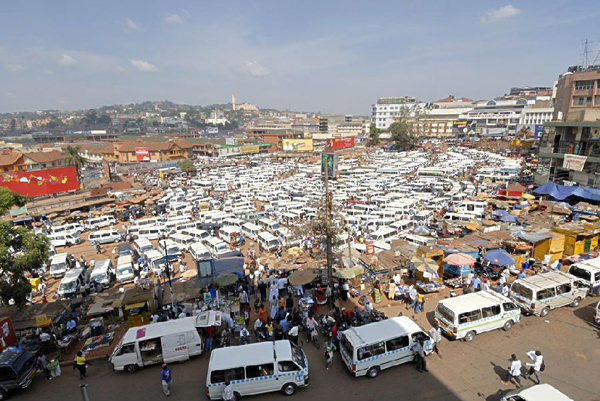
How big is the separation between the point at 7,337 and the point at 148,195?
98.5 feet

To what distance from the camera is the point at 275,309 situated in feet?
39.1

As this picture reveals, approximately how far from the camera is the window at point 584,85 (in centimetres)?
4284

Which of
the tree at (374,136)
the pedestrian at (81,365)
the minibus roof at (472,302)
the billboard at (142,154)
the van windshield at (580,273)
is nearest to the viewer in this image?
the pedestrian at (81,365)

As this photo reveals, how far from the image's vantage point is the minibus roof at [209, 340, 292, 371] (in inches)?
319

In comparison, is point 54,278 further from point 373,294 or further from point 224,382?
point 373,294

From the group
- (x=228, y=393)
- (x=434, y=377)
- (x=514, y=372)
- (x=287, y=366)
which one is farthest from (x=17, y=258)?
(x=514, y=372)

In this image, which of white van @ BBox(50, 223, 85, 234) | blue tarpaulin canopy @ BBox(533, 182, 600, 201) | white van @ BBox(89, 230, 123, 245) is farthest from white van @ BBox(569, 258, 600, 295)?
white van @ BBox(50, 223, 85, 234)

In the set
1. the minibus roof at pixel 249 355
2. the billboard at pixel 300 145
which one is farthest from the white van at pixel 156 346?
the billboard at pixel 300 145

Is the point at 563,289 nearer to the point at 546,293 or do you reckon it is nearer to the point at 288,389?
the point at 546,293

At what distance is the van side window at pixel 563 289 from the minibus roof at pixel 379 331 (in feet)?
20.1

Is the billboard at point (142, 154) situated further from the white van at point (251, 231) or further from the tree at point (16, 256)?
the tree at point (16, 256)

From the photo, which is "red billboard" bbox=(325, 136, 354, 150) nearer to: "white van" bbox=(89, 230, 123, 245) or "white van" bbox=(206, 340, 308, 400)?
"white van" bbox=(89, 230, 123, 245)

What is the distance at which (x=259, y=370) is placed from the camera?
8125 millimetres

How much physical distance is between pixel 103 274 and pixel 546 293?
2039cm
